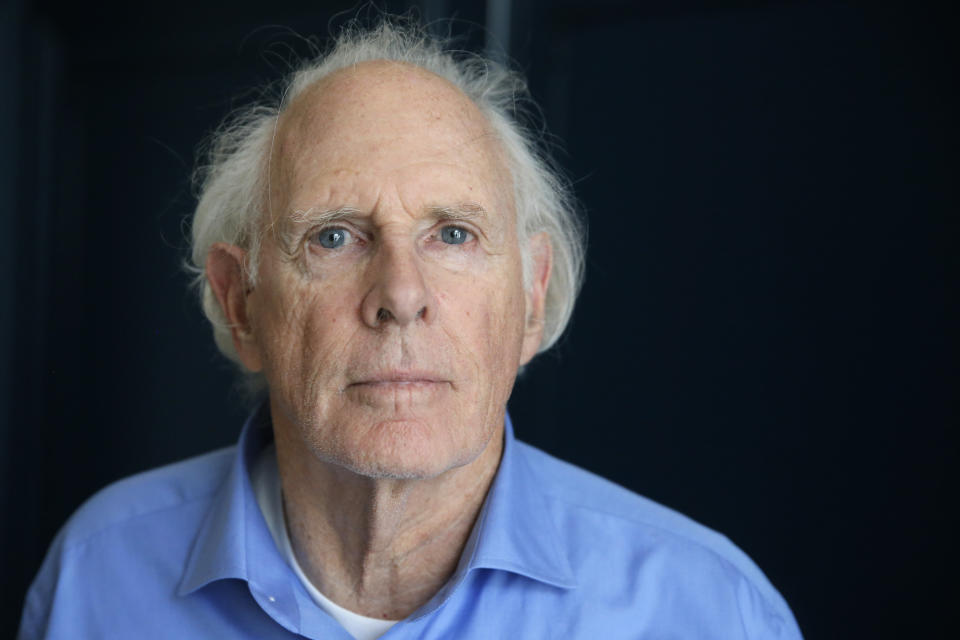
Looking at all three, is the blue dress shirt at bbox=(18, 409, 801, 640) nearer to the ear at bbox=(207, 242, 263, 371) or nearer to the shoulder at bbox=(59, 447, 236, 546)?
the shoulder at bbox=(59, 447, 236, 546)

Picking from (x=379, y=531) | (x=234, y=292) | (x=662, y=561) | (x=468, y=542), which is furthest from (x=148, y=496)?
A: (x=662, y=561)

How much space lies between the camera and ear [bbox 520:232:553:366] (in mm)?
1977

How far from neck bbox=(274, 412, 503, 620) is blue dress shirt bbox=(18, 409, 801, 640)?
52mm

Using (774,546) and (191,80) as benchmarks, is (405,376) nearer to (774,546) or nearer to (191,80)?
(774,546)

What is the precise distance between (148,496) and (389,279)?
0.80 m

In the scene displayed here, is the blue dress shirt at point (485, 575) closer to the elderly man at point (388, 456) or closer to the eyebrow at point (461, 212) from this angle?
the elderly man at point (388, 456)

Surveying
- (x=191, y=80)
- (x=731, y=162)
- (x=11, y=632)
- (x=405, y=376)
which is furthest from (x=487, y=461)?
(x=11, y=632)

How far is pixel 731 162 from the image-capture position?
2.38 m

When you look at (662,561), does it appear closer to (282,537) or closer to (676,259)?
(282,537)

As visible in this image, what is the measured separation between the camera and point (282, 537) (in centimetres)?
190

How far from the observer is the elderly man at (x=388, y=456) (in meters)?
1.64

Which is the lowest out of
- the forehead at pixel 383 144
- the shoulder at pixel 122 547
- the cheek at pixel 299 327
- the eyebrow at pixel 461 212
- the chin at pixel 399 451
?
the shoulder at pixel 122 547

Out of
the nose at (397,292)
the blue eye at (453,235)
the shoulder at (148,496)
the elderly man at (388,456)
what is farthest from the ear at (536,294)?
the shoulder at (148,496)

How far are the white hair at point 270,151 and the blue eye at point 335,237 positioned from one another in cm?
19
